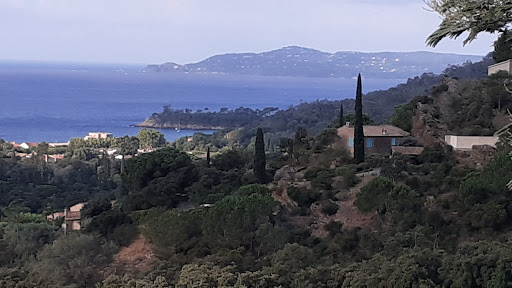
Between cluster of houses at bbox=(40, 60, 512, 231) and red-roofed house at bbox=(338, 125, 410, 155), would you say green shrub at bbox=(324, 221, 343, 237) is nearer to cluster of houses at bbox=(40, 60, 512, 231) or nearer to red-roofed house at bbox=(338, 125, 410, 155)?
cluster of houses at bbox=(40, 60, 512, 231)

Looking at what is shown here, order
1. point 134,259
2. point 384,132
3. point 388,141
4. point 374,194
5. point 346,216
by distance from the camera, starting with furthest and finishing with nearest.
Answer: point 384,132, point 388,141, point 346,216, point 374,194, point 134,259

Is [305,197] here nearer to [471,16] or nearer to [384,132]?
[384,132]

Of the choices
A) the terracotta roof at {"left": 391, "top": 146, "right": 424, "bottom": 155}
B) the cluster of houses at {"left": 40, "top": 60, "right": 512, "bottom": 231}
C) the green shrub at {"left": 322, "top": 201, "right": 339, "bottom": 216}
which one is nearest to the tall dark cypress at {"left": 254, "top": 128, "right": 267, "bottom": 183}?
the cluster of houses at {"left": 40, "top": 60, "right": 512, "bottom": 231}

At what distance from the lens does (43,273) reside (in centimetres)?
1153

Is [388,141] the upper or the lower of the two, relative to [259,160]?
upper

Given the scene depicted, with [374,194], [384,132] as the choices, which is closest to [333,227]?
[374,194]

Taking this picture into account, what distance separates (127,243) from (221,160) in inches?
299

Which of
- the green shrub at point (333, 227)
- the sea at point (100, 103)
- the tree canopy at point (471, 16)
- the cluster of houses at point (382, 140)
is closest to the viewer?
the tree canopy at point (471, 16)

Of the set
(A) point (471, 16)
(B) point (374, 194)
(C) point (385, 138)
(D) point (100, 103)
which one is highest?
(A) point (471, 16)

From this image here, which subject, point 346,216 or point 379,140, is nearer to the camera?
point 346,216

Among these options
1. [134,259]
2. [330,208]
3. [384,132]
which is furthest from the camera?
[384,132]

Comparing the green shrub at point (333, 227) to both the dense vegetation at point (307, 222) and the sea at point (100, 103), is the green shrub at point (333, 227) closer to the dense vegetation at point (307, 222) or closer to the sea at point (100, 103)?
the dense vegetation at point (307, 222)

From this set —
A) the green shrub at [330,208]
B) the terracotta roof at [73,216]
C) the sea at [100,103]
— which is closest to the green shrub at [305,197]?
the green shrub at [330,208]

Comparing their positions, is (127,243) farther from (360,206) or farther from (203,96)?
(203,96)
